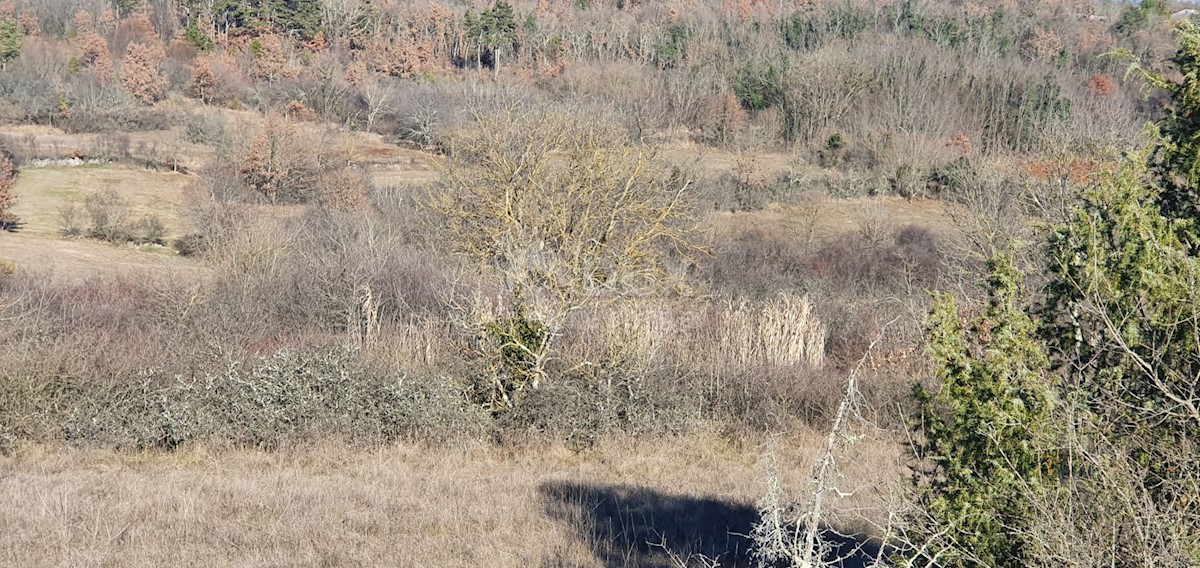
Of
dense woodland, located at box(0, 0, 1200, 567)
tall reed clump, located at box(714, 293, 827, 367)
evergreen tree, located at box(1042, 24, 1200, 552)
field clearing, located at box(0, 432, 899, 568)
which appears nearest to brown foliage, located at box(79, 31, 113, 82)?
dense woodland, located at box(0, 0, 1200, 567)

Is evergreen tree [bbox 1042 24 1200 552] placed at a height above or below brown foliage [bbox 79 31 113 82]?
above

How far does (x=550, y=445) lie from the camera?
11609 millimetres

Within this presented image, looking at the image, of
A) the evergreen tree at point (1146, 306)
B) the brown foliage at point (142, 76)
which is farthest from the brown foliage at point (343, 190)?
the brown foliage at point (142, 76)

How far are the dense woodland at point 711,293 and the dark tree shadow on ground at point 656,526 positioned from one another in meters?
0.29

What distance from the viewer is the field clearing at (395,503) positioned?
7254mm

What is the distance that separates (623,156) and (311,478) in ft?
26.4

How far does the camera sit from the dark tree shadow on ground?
7457 millimetres

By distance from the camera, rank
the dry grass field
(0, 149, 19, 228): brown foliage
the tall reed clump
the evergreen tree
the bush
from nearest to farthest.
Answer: the evergreen tree → the dry grass field → the bush → the tall reed clump → (0, 149, 19, 228): brown foliage

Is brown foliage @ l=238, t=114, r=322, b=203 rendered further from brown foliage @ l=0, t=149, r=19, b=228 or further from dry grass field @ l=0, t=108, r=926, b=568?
dry grass field @ l=0, t=108, r=926, b=568

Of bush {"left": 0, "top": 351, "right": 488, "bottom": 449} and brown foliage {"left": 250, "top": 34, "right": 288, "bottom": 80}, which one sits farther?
brown foliage {"left": 250, "top": 34, "right": 288, "bottom": 80}

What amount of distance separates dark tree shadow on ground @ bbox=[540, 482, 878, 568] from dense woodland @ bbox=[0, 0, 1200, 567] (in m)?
0.29

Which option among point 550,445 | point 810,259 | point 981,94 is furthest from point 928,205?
point 550,445

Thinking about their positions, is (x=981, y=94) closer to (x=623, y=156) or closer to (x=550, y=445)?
(x=623, y=156)

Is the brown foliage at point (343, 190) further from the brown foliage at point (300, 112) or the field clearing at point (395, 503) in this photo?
the brown foliage at point (300, 112)
